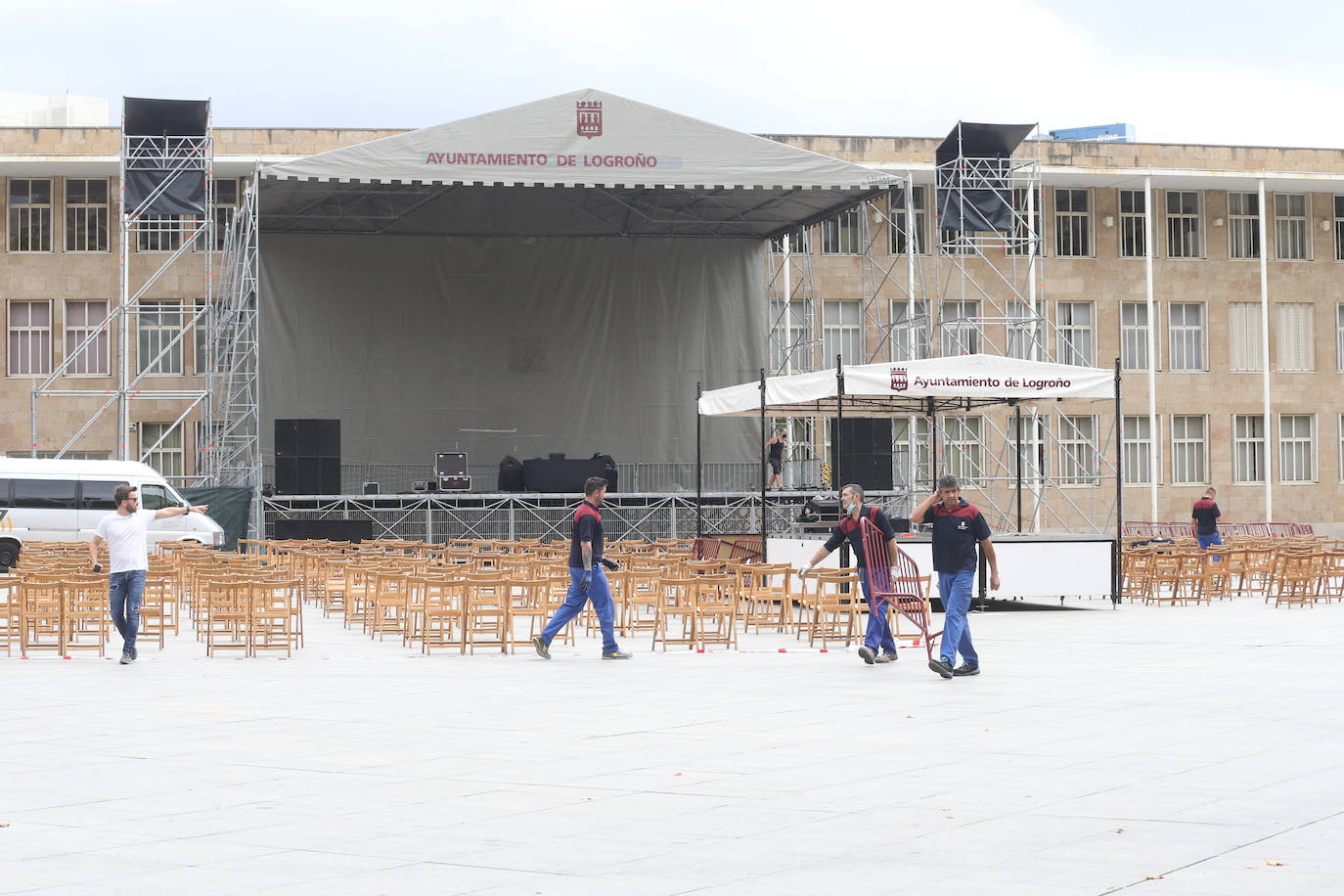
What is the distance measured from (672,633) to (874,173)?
13985mm

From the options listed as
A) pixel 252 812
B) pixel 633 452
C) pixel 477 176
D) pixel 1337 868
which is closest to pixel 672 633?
pixel 252 812

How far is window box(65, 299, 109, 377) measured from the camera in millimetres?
37188

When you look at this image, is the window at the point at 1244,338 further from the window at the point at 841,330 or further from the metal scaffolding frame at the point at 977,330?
the window at the point at 841,330

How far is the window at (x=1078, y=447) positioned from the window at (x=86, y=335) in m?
22.0

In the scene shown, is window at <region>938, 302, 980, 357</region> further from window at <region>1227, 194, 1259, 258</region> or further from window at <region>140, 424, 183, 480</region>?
window at <region>140, 424, 183, 480</region>

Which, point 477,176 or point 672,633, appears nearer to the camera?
point 672,633

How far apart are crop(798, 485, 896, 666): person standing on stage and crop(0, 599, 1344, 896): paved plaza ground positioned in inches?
10.6

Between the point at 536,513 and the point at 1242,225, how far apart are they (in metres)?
21.0

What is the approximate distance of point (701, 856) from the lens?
5723 mm

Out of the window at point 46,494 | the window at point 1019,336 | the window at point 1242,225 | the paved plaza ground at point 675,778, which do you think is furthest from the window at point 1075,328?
the paved plaza ground at point 675,778

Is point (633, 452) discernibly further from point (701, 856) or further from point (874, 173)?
point (701, 856)

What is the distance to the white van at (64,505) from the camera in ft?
88.7

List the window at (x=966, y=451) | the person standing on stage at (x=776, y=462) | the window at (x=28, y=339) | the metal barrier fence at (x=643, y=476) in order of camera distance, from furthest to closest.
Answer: the window at (x=966, y=451), the window at (x=28, y=339), the metal barrier fence at (x=643, y=476), the person standing on stage at (x=776, y=462)

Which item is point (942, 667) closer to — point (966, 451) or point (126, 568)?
point (126, 568)
